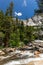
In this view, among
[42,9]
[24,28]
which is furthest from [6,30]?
[42,9]

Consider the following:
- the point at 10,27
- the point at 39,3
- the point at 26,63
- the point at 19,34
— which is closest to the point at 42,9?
the point at 39,3

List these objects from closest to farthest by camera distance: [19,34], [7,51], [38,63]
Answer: [38,63], [7,51], [19,34]

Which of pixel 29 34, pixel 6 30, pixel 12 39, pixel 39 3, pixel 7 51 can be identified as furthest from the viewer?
pixel 39 3

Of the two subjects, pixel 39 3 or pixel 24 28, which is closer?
pixel 24 28

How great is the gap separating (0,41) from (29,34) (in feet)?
36.7

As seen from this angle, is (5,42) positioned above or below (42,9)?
below

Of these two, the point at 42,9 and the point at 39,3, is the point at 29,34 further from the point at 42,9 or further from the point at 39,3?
the point at 39,3

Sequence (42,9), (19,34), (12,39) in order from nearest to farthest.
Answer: (12,39) < (19,34) < (42,9)

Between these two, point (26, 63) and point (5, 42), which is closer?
point (26, 63)

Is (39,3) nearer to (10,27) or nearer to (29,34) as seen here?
(29,34)

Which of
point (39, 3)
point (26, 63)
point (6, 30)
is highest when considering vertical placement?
point (39, 3)

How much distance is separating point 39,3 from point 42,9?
25.5 feet

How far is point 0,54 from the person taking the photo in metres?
35.8

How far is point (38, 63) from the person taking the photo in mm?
27109
